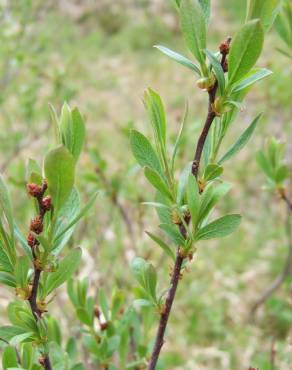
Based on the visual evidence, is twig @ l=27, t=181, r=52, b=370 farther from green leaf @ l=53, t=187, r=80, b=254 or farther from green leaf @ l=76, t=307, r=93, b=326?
green leaf @ l=76, t=307, r=93, b=326

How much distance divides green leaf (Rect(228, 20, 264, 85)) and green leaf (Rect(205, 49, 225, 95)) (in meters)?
0.01

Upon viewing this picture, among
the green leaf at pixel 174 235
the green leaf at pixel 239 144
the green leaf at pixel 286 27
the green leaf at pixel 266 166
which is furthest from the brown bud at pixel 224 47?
the green leaf at pixel 266 166

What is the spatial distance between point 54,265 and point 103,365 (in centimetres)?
34

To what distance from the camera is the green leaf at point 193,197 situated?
658mm

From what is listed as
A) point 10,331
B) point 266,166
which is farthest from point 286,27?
point 10,331

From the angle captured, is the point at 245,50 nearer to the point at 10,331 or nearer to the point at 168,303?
the point at 168,303

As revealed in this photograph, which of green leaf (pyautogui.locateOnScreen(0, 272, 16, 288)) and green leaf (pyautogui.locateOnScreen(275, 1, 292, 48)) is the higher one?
green leaf (pyautogui.locateOnScreen(275, 1, 292, 48))

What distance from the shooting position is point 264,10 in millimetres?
659

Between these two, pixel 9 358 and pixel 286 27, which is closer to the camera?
pixel 9 358

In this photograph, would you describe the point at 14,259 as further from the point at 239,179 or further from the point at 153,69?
the point at 153,69

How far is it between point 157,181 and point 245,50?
183mm

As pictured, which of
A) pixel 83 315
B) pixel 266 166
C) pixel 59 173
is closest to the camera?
pixel 59 173

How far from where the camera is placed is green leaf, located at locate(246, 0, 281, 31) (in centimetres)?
65

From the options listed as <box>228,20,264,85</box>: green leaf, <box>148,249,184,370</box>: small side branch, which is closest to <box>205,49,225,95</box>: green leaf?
<box>228,20,264,85</box>: green leaf
